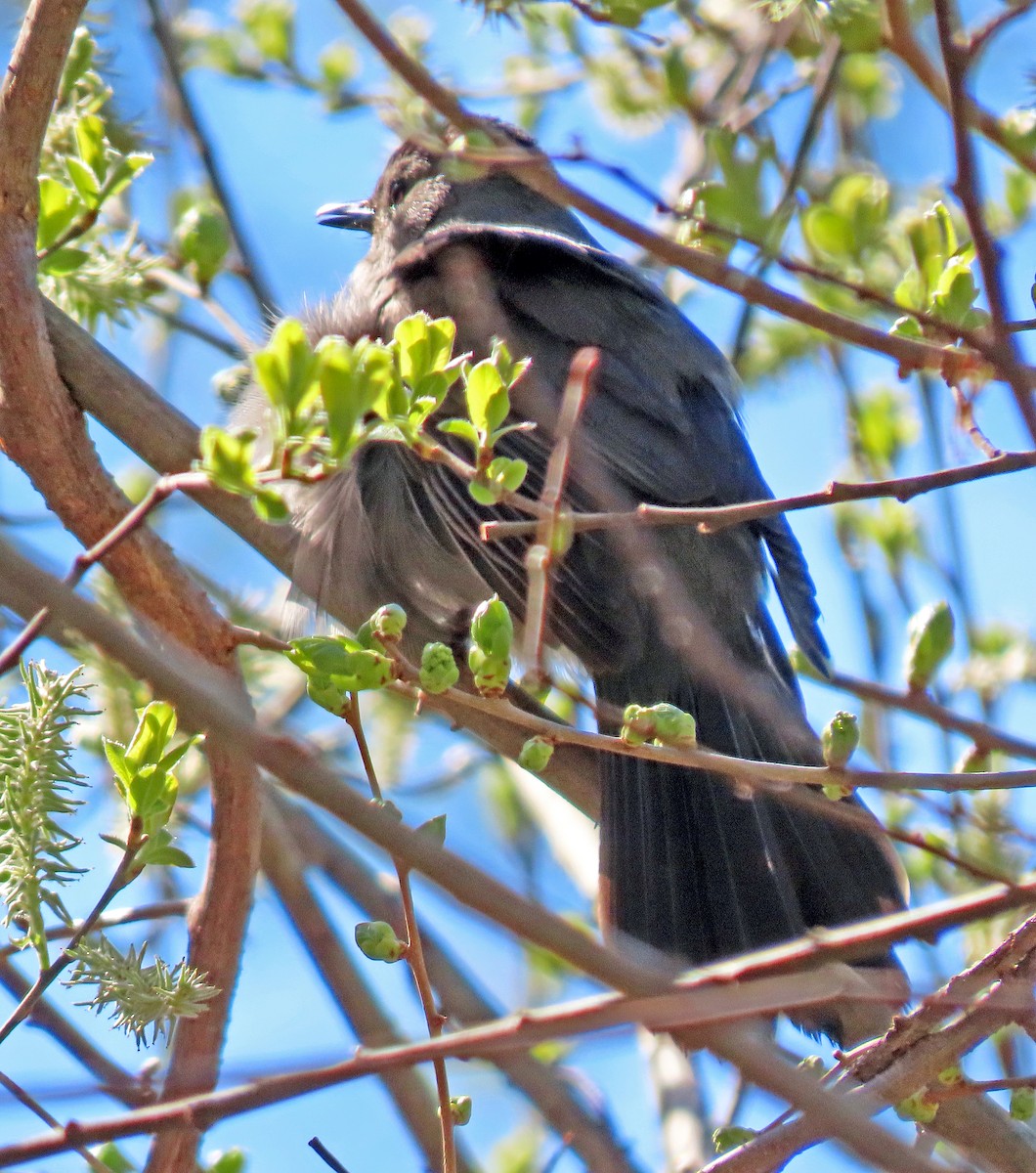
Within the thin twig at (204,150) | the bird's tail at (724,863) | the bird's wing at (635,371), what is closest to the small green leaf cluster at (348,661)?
the bird's tail at (724,863)

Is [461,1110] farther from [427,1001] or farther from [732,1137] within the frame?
[732,1137]

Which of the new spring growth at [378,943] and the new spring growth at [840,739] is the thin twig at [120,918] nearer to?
the new spring growth at [378,943]

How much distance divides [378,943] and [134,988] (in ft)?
1.19

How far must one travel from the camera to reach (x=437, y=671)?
223 cm

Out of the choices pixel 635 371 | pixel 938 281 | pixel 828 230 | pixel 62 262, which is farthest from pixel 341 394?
pixel 635 371

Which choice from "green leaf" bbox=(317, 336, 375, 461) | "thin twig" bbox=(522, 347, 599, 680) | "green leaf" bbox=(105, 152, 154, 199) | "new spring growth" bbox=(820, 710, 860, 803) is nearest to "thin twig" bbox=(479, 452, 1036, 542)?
"thin twig" bbox=(522, 347, 599, 680)

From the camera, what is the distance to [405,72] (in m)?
1.72

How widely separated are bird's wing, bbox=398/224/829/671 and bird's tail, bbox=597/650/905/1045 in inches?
15.8

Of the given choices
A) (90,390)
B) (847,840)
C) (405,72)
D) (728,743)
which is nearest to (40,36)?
(90,390)

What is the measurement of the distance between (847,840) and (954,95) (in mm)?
2015

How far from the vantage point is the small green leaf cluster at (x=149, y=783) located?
2.24m

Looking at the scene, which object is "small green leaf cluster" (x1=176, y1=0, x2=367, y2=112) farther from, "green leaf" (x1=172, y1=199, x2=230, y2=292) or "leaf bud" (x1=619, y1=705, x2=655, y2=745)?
"leaf bud" (x1=619, y1=705, x2=655, y2=745)

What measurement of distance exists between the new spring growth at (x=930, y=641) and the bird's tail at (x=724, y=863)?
3.22 ft

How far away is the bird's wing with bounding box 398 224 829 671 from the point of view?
3.78 m
